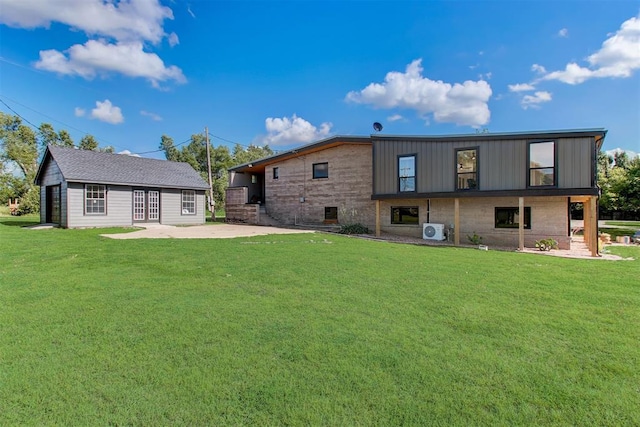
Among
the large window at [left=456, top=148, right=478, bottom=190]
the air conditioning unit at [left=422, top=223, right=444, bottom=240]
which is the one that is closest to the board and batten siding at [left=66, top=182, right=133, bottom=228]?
the air conditioning unit at [left=422, top=223, right=444, bottom=240]

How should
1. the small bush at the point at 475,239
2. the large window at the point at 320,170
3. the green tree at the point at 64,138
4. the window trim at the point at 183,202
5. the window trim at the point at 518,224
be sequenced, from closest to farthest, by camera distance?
the window trim at the point at 518,224, the small bush at the point at 475,239, the large window at the point at 320,170, the window trim at the point at 183,202, the green tree at the point at 64,138

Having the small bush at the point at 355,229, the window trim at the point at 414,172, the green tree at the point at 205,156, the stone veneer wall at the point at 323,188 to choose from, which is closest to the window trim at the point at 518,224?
the window trim at the point at 414,172

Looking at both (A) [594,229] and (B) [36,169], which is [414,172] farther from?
(B) [36,169]

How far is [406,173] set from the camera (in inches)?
611

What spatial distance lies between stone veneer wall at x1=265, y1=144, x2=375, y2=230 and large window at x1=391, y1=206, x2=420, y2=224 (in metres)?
1.18

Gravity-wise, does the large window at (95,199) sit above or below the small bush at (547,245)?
above

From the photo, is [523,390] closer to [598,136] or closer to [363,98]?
[598,136]

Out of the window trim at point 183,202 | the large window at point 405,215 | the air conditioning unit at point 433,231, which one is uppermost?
the window trim at point 183,202

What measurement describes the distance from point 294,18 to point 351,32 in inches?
117

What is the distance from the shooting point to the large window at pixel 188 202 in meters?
20.1

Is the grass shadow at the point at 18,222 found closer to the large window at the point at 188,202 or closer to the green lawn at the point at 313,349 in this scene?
the large window at the point at 188,202

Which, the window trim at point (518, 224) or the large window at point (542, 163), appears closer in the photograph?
the large window at point (542, 163)

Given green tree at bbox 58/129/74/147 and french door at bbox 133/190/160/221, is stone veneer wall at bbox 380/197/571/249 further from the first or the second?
green tree at bbox 58/129/74/147

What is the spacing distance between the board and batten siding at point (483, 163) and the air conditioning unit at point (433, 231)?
5.35 ft
